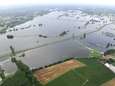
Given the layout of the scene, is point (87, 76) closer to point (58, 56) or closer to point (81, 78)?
point (81, 78)

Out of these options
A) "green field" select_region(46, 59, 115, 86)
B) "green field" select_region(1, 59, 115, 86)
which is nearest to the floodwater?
"green field" select_region(1, 59, 115, 86)

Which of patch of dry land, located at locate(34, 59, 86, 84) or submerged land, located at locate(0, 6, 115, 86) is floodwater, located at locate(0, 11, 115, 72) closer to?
submerged land, located at locate(0, 6, 115, 86)

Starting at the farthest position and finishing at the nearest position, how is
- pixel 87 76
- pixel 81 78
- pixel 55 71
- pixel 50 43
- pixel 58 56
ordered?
pixel 50 43
pixel 58 56
pixel 55 71
pixel 87 76
pixel 81 78

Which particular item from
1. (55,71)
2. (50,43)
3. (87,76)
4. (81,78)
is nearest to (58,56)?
(50,43)

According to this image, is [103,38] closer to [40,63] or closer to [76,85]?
[40,63]

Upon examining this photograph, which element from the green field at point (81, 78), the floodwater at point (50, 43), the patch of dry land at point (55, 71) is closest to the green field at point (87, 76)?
the green field at point (81, 78)

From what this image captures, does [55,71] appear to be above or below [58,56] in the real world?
above
